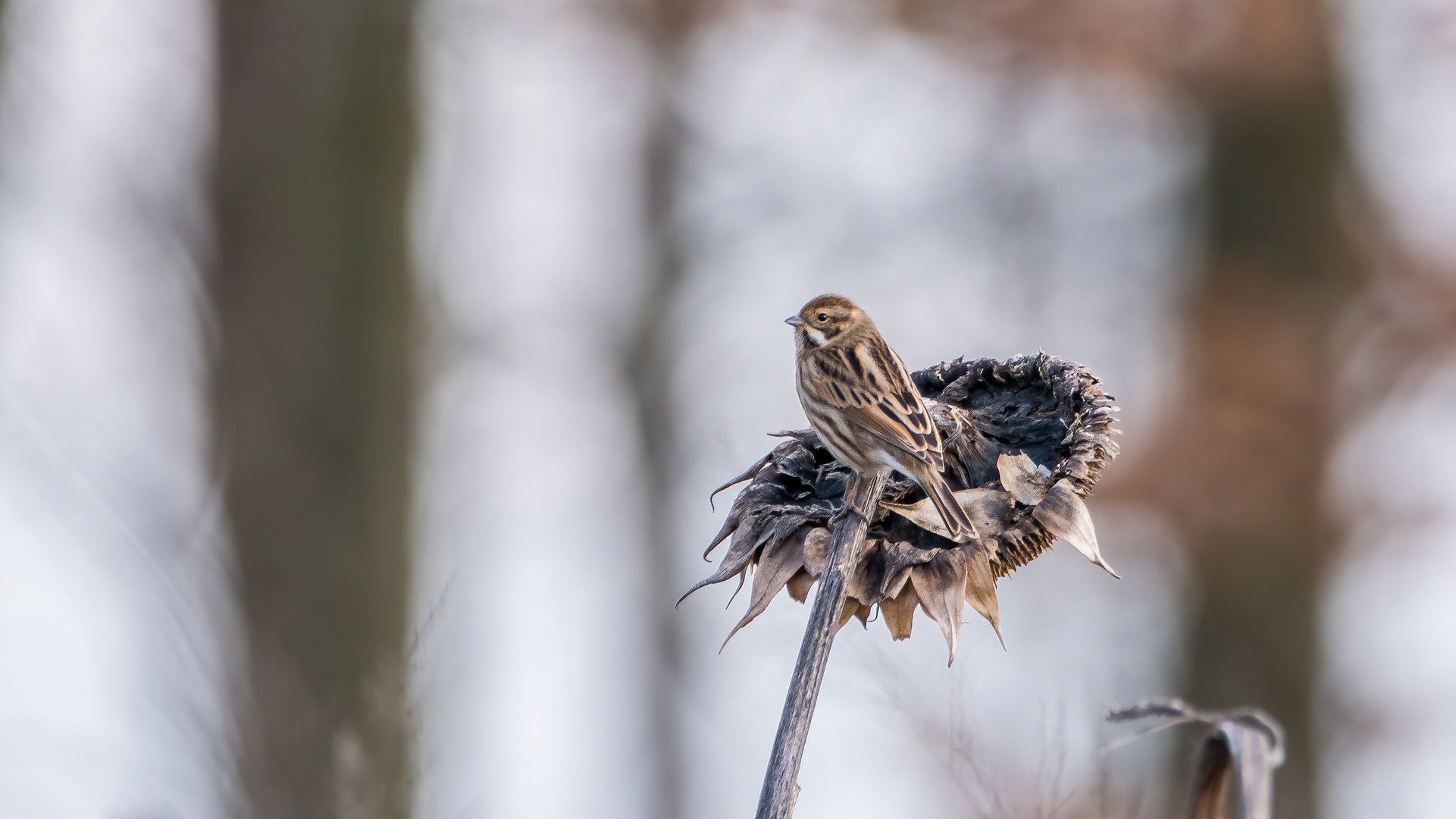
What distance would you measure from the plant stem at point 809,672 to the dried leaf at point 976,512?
0.15 metres

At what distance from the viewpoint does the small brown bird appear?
302 cm

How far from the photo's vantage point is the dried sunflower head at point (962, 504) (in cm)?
266

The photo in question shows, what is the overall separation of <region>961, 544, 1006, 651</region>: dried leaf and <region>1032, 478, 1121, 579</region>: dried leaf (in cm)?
15

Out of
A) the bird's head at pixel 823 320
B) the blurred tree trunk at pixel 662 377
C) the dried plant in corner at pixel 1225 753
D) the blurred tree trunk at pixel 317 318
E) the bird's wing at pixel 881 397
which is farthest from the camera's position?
the blurred tree trunk at pixel 662 377

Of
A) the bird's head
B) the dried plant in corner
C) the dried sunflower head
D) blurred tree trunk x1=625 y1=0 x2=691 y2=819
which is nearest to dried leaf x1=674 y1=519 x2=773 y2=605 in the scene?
the dried sunflower head

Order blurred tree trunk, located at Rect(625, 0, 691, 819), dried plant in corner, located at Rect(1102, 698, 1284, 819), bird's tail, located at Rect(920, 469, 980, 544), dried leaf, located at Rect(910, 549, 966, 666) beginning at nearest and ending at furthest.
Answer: dried plant in corner, located at Rect(1102, 698, 1284, 819) < dried leaf, located at Rect(910, 549, 966, 666) < bird's tail, located at Rect(920, 469, 980, 544) < blurred tree trunk, located at Rect(625, 0, 691, 819)

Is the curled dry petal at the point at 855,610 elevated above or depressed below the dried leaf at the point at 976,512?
below

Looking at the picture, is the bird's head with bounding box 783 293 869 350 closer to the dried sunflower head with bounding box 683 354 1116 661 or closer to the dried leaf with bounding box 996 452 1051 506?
the dried sunflower head with bounding box 683 354 1116 661

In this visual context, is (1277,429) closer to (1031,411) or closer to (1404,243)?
(1404,243)

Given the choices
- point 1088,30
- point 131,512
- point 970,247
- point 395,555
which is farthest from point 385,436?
point 1088,30

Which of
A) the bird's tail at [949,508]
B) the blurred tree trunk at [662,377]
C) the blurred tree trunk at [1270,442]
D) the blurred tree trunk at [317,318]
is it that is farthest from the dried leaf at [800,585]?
the blurred tree trunk at [662,377]

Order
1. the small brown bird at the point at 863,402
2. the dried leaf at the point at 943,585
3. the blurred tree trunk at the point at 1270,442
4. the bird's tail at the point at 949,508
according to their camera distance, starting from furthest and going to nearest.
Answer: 1. the blurred tree trunk at the point at 1270,442
2. the small brown bird at the point at 863,402
3. the bird's tail at the point at 949,508
4. the dried leaf at the point at 943,585

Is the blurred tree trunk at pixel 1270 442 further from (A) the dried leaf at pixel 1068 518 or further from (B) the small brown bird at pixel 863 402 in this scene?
(A) the dried leaf at pixel 1068 518

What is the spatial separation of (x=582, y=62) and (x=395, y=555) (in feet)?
18.8
